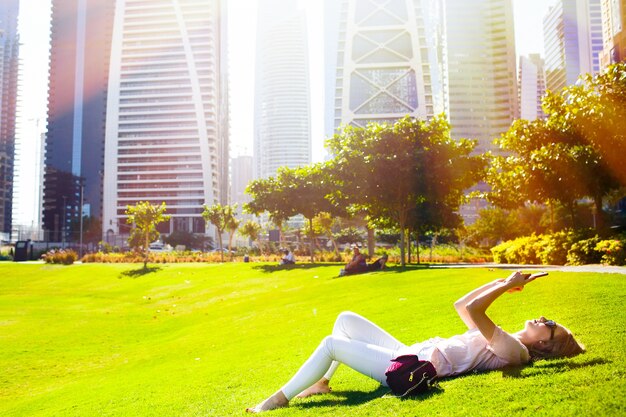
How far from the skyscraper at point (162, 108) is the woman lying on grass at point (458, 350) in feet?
485

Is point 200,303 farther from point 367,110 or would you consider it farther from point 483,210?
point 367,110

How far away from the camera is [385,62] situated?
6727 inches

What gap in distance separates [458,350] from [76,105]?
608 feet

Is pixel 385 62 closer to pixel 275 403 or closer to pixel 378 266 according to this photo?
pixel 378 266

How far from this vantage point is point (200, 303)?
21734mm

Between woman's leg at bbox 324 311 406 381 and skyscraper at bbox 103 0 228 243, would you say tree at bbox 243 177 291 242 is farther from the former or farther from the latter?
skyscraper at bbox 103 0 228 243

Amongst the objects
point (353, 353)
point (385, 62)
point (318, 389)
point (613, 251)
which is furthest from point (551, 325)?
point (385, 62)

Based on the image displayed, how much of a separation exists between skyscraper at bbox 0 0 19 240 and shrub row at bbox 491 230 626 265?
156 metres

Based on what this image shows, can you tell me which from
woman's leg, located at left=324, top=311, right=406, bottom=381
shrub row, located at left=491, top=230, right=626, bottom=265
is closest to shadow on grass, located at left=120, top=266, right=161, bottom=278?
shrub row, located at left=491, top=230, right=626, bottom=265

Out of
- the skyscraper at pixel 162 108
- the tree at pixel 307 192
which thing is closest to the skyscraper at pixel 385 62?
the skyscraper at pixel 162 108

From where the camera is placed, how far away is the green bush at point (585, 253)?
760 inches

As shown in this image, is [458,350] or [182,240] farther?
[182,240]

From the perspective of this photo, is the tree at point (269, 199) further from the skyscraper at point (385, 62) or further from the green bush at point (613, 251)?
the skyscraper at point (385, 62)

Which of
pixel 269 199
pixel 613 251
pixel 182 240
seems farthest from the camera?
pixel 182 240
